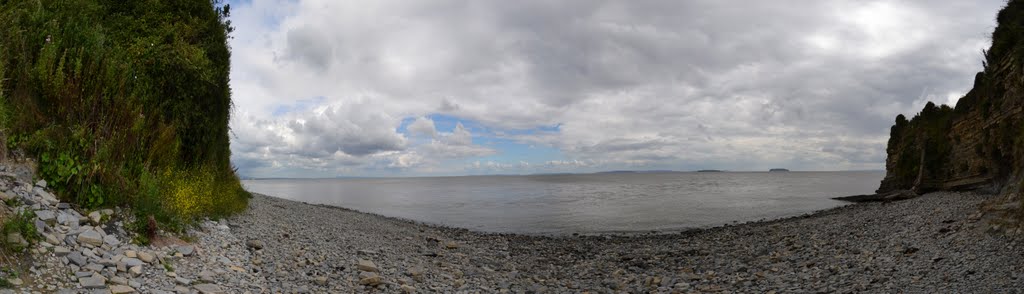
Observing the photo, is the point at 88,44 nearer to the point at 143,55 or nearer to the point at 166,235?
the point at 143,55

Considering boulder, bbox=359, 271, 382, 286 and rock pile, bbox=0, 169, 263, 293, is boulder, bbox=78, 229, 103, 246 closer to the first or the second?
A: rock pile, bbox=0, 169, 263, 293

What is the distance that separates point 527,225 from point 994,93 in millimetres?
26660

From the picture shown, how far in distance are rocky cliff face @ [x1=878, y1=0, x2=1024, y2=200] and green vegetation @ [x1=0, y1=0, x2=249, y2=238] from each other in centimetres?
2299

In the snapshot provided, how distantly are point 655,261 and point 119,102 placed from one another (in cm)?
1699

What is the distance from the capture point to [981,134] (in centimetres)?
2786

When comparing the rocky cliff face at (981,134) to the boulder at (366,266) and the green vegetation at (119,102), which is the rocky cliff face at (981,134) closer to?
the boulder at (366,266)

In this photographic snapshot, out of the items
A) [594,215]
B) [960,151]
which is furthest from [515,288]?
[960,151]

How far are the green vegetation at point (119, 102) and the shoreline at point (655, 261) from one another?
228 centimetres

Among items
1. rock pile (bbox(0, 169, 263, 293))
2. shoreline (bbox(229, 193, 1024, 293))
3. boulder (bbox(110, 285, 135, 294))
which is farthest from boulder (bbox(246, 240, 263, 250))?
boulder (bbox(110, 285, 135, 294))

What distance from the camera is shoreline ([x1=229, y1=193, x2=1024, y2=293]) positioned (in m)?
11.0

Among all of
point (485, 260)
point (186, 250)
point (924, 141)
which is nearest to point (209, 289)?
point (186, 250)

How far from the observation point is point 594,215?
3994 centimetres

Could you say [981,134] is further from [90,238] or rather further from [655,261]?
[90,238]

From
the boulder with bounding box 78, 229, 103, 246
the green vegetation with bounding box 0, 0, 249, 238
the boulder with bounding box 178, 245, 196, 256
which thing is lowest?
the boulder with bounding box 178, 245, 196, 256
